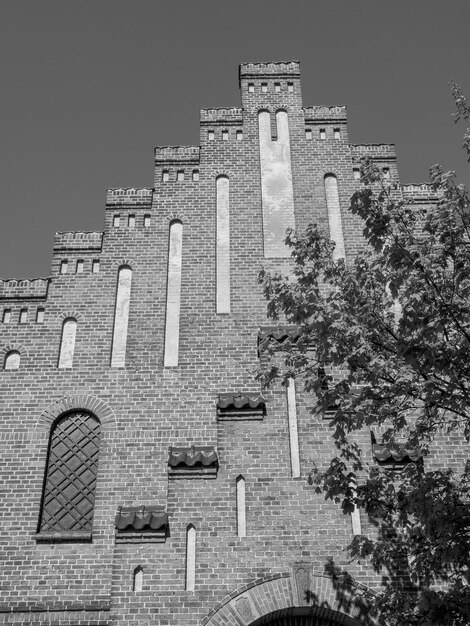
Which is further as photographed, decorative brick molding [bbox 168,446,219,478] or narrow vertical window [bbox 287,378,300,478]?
narrow vertical window [bbox 287,378,300,478]

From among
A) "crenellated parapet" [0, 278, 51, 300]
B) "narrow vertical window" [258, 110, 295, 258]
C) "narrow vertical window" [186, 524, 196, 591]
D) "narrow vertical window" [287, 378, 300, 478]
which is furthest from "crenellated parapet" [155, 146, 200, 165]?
"narrow vertical window" [186, 524, 196, 591]

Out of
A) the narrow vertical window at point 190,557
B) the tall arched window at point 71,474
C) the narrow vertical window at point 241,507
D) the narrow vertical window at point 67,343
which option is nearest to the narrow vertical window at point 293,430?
the narrow vertical window at point 241,507

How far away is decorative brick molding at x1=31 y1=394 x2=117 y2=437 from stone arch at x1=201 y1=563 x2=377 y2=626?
3.82 metres

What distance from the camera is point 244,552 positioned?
1089cm

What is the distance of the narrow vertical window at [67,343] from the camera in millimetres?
13867

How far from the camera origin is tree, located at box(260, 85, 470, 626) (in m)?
8.62

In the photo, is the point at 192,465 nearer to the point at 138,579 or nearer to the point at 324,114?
the point at 138,579

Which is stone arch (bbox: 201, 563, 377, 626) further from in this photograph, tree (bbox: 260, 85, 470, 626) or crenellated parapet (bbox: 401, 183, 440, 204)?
crenellated parapet (bbox: 401, 183, 440, 204)

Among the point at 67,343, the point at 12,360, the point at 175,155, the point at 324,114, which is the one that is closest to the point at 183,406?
the point at 67,343

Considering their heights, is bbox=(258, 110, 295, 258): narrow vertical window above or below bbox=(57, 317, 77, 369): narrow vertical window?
above

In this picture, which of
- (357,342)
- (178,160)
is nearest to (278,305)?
(357,342)

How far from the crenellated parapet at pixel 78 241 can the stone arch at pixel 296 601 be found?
24.0 feet

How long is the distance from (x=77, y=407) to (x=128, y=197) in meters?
4.67

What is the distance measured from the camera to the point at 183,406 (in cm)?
1324
